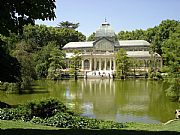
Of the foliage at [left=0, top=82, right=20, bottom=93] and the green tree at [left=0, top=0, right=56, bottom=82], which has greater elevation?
the green tree at [left=0, top=0, right=56, bottom=82]

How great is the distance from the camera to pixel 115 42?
240 ft

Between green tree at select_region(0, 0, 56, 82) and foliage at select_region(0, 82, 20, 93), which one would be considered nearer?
green tree at select_region(0, 0, 56, 82)

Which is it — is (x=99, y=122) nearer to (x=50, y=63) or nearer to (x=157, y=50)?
(x=50, y=63)

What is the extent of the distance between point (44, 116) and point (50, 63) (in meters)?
35.9

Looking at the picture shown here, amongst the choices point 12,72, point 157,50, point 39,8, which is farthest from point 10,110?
point 157,50

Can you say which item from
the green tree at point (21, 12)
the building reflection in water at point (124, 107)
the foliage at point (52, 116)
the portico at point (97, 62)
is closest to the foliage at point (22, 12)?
the green tree at point (21, 12)

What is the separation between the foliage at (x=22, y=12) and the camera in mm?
7930

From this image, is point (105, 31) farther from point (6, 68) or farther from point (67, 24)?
point (6, 68)

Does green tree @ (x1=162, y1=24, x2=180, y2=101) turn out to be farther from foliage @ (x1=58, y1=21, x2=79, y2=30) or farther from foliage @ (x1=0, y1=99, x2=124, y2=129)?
foliage @ (x1=58, y1=21, x2=79, y2=30)

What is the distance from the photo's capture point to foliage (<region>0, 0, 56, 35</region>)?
26.0ft

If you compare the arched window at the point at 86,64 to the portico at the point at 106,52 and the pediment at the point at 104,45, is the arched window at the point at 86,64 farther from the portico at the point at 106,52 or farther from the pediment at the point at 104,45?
the pediment at the point at 104,45

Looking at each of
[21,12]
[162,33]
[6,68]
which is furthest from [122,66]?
[21,12]

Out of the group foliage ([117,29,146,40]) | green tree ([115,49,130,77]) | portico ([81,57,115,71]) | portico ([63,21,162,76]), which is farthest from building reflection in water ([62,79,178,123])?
foliage ([117,29,146,40])

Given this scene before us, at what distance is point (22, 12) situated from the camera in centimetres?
817
